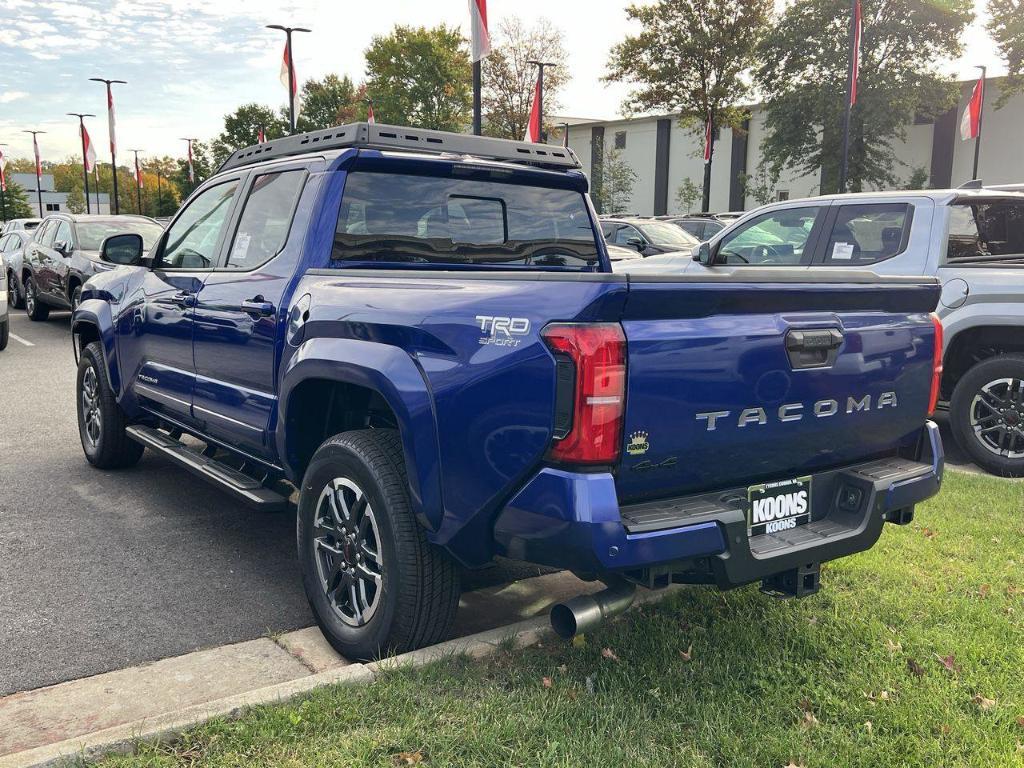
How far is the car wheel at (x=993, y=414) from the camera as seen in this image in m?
6.26

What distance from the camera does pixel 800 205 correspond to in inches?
281

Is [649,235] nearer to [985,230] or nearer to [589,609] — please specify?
[985,230]

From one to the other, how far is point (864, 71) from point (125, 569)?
39.0m

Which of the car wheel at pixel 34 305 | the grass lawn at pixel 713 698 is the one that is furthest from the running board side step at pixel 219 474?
the car wheel at pixel 34 305

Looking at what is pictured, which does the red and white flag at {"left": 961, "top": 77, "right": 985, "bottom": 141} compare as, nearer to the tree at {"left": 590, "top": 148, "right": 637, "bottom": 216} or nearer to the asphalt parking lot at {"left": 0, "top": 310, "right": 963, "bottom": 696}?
the tree at {"left": 590, "top": 148, "right": 637, "bottom": 216}

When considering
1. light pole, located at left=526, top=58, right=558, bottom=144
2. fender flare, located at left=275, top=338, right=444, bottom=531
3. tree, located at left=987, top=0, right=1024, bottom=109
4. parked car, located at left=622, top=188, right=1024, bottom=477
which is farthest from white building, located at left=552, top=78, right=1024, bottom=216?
fender flare, located at left=275, top=338, right=444, bottom=531

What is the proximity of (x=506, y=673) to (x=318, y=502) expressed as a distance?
1009 mm

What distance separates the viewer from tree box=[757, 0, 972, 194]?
36188mm

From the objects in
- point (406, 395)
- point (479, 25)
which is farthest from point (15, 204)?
point (406, 395)

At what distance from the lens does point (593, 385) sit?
8.59 ft

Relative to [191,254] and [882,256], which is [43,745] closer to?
[191,254]

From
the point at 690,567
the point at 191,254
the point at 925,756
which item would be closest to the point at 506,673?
the point at 690,567

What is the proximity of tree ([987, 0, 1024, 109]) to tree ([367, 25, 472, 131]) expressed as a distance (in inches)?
1118

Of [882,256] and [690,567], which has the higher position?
[882,256]
